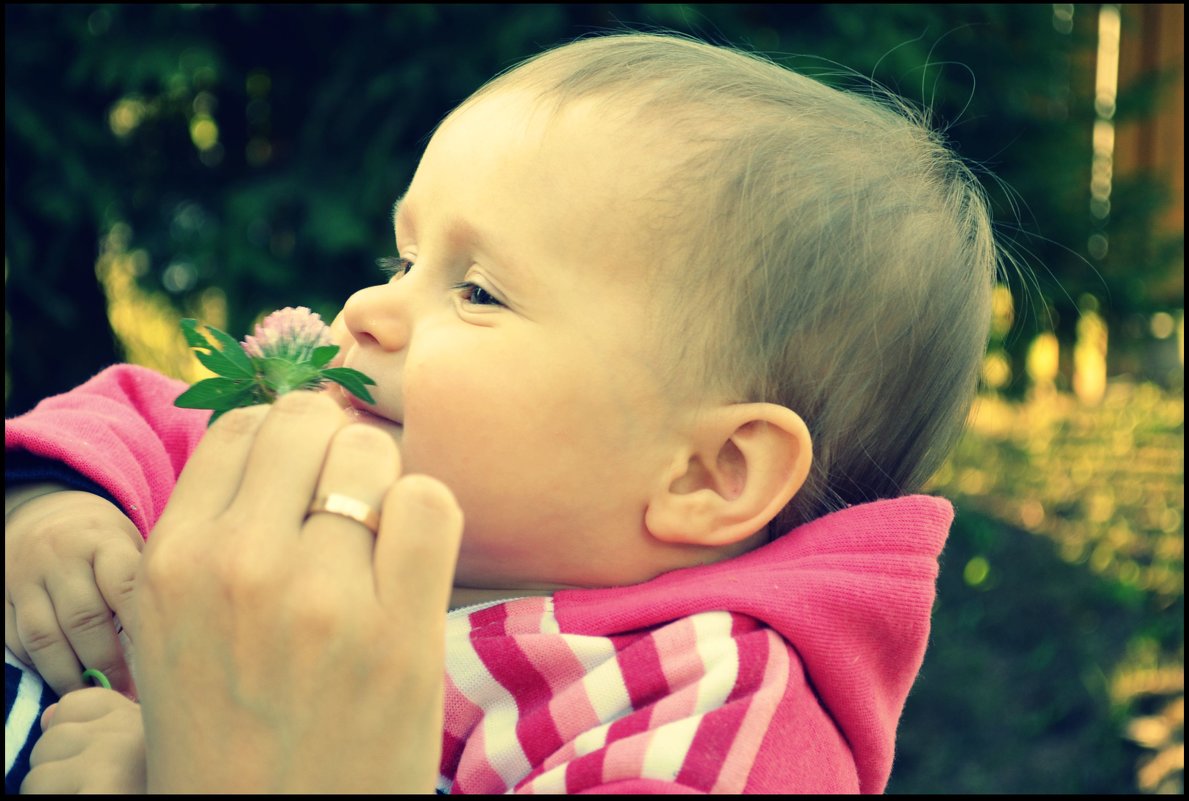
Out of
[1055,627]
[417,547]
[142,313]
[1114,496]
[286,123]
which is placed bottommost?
[1114,496]

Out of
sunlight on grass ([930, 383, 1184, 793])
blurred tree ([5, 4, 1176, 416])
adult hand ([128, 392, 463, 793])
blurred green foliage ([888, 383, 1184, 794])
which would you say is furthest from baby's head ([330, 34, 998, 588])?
sunlight on grass ([930, 383, 1184, 793])

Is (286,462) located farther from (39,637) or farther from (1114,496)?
(1114,496)

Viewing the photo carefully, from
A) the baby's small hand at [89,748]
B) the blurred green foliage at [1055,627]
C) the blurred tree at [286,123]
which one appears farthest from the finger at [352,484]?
the blurred green foliage at [1055,627]

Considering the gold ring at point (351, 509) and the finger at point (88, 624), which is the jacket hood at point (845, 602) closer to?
the gold ring at point (351, 509)

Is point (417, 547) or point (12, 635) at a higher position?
point (417, 547)

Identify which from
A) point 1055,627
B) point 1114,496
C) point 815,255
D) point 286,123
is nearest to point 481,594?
point 815,255

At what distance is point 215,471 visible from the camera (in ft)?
3.54

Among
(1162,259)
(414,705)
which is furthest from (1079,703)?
(414,705)

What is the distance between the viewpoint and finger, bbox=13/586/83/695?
A: 1334 mm

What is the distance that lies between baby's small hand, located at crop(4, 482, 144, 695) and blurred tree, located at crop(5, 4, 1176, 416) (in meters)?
2.53

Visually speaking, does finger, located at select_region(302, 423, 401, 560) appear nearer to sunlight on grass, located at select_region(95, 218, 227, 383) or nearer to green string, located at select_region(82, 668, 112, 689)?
green string, located at select_region(82, 668, 112, 689)

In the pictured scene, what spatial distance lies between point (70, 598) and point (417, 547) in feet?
Answer: 1.95

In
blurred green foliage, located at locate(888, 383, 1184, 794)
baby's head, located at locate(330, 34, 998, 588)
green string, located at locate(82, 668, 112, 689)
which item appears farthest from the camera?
blurred green foliage, located at locate(888, 383, 1184, 794)

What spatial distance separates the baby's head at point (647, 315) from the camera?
4.78ft
